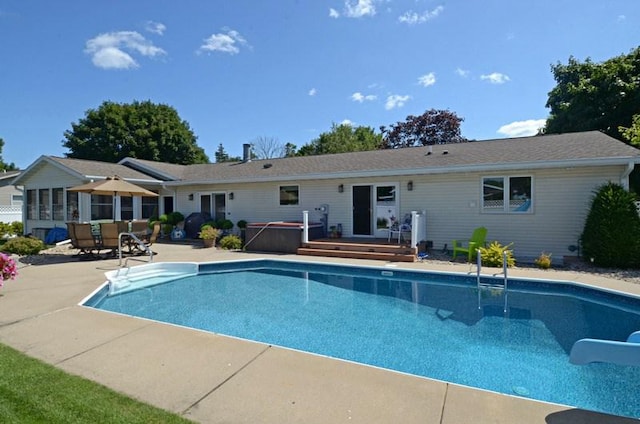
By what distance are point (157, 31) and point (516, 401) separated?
55.9ft

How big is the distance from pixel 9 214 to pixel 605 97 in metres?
38.4

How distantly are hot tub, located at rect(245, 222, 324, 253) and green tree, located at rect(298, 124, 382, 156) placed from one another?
25.5 meters

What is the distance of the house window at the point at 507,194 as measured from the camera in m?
10.6

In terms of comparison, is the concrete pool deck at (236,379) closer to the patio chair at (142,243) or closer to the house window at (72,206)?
the patio chair at (142,243)

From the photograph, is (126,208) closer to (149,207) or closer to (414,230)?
(149,207)

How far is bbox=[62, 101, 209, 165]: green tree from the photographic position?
1294 inches

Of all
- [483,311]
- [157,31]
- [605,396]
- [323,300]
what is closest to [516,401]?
[605,396]

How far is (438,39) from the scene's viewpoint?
13148 millimetres

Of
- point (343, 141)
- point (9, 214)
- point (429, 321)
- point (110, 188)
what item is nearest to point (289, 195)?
point (110, 188)

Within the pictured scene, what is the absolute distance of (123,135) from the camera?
3291cm

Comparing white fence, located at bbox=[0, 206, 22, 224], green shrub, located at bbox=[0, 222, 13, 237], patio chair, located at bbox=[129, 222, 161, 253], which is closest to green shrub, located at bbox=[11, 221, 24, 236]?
green shrub, located at bbox=[0, 222, 13, 237]

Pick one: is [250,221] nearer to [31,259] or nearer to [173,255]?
[173,255]

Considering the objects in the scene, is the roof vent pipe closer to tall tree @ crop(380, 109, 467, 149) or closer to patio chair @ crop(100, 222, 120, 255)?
patio chair @ crop(100, 222, 120, 255)

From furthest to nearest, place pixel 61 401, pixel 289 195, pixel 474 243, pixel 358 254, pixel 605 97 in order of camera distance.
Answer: pixel 605 97 → pixel 289 195 → pixel 358 254 → pixel 474 243 → pixel 61 401
